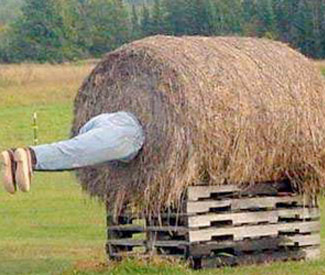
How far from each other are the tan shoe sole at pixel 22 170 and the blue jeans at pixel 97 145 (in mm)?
234

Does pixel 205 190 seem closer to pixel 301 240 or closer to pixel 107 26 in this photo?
pixel 301 240

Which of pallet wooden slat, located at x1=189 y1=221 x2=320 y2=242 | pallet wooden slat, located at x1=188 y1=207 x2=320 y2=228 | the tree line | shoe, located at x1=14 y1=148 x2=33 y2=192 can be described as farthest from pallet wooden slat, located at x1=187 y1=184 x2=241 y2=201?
the tree line

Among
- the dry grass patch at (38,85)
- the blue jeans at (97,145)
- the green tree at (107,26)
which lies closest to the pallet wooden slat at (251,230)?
the blue jeans at (97,145)

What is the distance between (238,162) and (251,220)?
2.88 feet

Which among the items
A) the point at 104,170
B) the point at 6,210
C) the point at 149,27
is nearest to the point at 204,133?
the point at 104,170

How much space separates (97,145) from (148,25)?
57257 mm

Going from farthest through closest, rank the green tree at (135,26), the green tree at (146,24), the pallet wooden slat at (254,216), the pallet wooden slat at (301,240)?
the green tree at (135,26)
the green tree at (146,24)
the pallet wooden slat at (301,240)
the pallet wooden slat at (254,216)

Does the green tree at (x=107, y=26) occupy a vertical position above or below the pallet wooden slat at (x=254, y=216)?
below

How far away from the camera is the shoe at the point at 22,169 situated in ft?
38.1

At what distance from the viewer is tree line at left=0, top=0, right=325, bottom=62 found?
5941 cm

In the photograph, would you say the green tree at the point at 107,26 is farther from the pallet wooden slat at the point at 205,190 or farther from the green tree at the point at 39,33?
the pallet wooden slat at the point at 205,190

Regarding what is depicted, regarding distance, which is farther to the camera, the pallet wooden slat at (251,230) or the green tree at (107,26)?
the green tree at (107,26)

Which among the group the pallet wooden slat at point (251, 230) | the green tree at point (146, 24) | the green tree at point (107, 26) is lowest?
the green tree at point (107, 26)

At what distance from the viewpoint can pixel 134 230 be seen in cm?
1394
